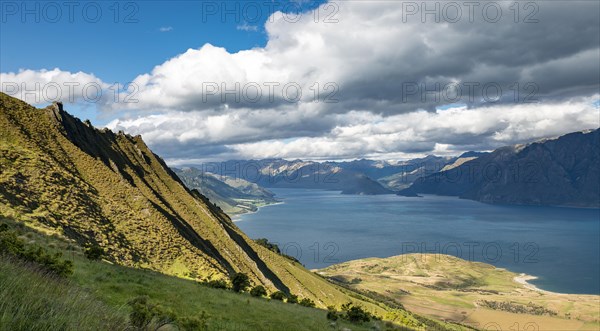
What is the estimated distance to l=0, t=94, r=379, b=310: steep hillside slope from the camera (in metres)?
47.9

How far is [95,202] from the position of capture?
59.1 metres

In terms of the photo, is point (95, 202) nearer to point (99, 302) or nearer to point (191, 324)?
point (191, 324)

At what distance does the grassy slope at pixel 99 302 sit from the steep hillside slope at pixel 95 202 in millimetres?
10321

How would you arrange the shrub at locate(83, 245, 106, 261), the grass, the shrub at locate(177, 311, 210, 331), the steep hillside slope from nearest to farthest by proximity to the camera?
the grass, the shrub at locate(177, 311, 210, 331), the shrub at locate(83, 245, 106, 261), the steep hillside slope

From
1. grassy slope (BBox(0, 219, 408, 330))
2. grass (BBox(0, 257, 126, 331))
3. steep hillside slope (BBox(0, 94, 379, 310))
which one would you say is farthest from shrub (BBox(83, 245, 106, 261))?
grass (BBox(0, 257, 126, 331))

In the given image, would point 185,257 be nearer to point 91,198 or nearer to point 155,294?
point 91,198

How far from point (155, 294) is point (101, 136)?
277 ft

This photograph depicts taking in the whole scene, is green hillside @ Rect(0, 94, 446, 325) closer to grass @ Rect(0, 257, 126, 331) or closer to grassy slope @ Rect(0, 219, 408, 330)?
grassy slope @ Rect(0, 219, 408, 330)

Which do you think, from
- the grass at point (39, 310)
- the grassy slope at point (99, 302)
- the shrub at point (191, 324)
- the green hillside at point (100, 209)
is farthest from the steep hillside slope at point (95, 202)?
the grass at point (39, 310)

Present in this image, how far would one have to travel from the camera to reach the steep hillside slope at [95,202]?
47.9 meters

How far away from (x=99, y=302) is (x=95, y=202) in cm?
5819

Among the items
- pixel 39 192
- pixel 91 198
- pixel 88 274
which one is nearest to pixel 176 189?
pixel 91 198

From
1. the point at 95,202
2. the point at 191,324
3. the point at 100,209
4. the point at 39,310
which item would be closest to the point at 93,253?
the point at 191,324

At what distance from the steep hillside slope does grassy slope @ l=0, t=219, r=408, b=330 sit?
10.3m
